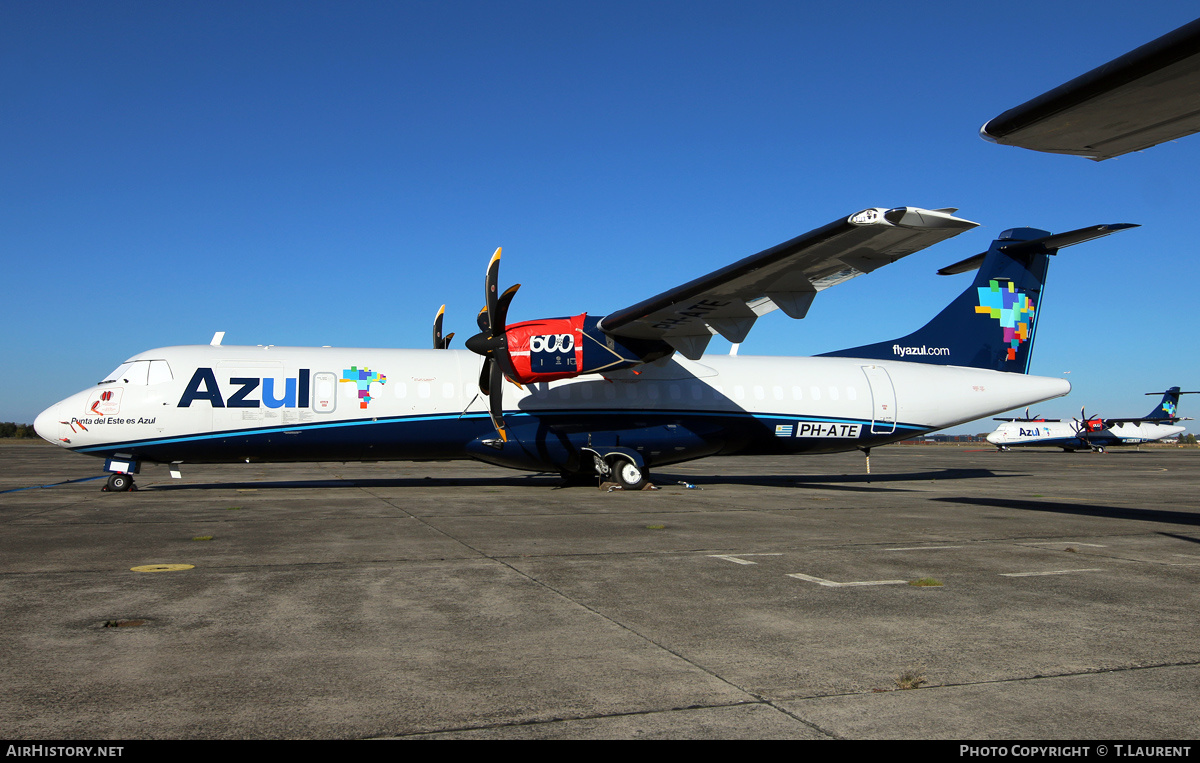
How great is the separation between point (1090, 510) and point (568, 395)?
35.3 feet

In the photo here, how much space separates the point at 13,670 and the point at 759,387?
17.2 meters

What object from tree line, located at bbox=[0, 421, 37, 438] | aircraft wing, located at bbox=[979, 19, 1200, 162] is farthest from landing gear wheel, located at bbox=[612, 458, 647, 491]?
tree line, located at bbox=[0, 421, 37, 438]

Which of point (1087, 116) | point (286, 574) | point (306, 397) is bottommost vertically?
point (286, 574)

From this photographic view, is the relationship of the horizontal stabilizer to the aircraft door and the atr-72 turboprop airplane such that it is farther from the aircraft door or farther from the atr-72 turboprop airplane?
the aircraft door

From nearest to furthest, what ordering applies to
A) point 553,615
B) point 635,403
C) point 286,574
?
point 553,615 → point 286,574 → point 635,403

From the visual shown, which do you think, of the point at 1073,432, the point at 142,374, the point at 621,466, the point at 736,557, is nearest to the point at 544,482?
the point at 621,466

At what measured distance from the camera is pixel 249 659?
4473 millimetres

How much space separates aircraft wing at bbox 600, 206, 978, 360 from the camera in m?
11.0

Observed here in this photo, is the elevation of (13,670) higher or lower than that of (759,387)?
lower

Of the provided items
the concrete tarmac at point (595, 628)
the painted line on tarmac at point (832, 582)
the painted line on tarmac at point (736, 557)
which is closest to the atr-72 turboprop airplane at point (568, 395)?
the concrete tarmac at point (595, 628)

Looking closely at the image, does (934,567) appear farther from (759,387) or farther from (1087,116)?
(759,387)

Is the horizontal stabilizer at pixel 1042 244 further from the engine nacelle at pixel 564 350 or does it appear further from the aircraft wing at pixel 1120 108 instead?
the aircraft wing at pixel 1120 108

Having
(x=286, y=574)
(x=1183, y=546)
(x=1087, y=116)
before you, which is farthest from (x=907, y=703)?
(x=1183, y=546)

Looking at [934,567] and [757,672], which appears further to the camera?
[934,567]
